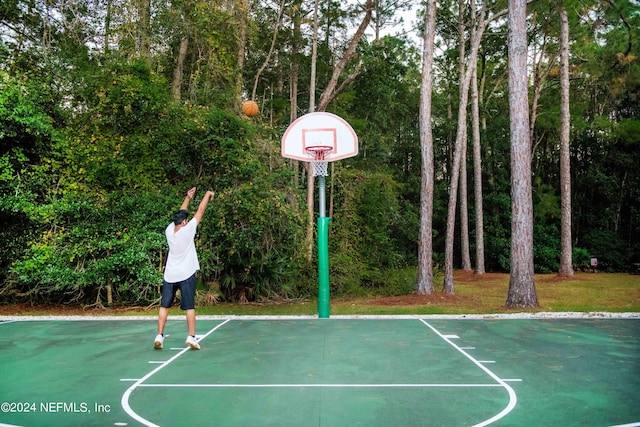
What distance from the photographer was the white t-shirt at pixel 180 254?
5188 millimetres

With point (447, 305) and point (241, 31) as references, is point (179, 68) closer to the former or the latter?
point (241, 31)

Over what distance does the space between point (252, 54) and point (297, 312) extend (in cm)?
1093

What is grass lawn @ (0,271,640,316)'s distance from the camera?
931cm

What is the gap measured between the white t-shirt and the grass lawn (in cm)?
412

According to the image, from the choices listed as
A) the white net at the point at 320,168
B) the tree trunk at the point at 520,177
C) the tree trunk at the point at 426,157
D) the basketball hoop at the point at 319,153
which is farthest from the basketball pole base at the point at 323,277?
the tree trunk at the point at 426,157

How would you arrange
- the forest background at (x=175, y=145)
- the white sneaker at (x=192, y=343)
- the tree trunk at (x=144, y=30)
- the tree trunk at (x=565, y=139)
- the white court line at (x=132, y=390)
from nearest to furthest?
the white court line at (x=132, y=390), the white sneaker at (x=192, y=343), the forest background at (x=175, y=145), the tree trunk at (x=144, y=30), the tree trunk at (x=565, y=139)

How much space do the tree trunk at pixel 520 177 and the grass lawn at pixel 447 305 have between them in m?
0.47

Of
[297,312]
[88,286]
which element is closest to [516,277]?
[297,312]

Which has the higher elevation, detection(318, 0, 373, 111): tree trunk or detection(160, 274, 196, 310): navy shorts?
detection(318, 0, 373, 111): tree trunk

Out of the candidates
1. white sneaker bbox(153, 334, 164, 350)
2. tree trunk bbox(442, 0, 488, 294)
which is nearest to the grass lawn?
tree trunk bbox(442, 0, 488, 294)

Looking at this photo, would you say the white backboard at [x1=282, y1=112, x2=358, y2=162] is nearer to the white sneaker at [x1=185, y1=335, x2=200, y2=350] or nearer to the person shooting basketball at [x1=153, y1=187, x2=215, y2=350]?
the person shooting basketball at [x1=153, y1=187, x2=215, y2=350]

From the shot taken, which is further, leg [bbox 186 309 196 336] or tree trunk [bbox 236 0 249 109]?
tree trunk [bbox 236 0 249 109]

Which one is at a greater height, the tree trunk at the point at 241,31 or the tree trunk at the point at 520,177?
the tree trunk at the point at 241,31

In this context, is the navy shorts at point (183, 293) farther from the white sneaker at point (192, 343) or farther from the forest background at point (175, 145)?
the forest background at point (175, 145)
